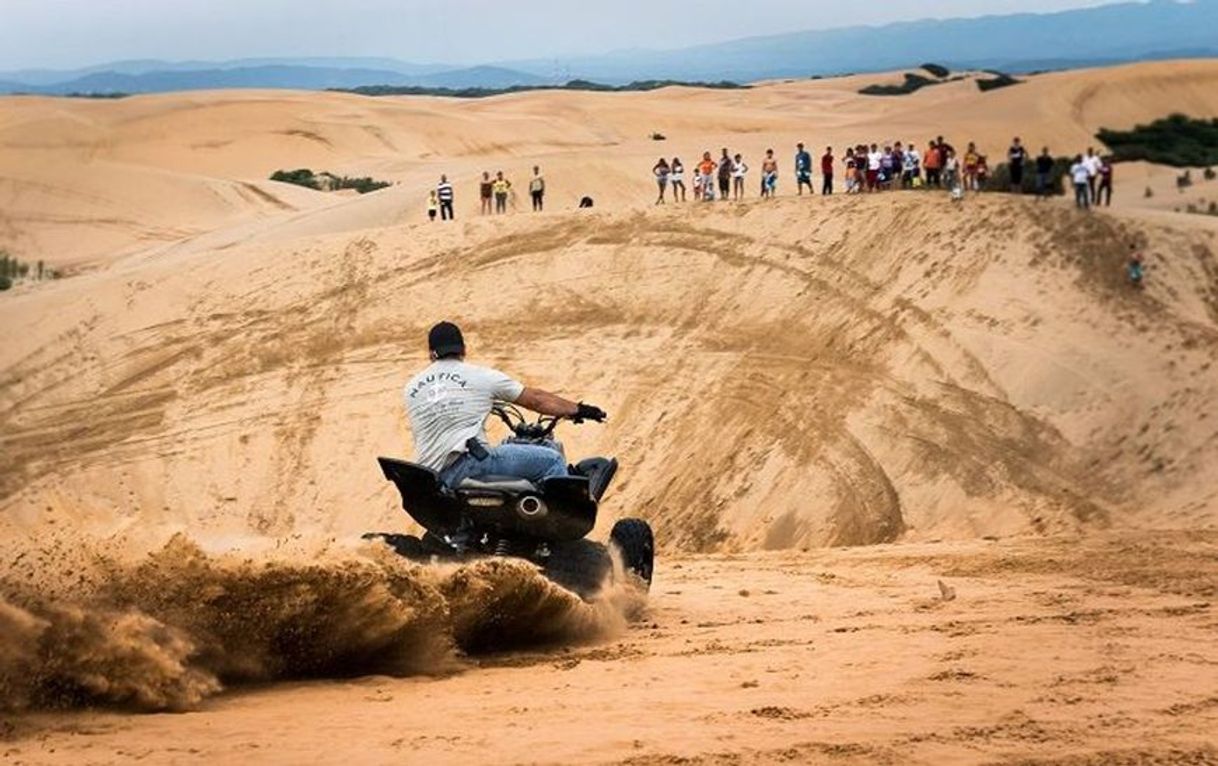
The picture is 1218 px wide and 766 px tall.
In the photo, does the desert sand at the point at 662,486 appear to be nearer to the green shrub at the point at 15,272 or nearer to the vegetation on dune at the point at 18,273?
the vegetation on dune at the point at 18,273

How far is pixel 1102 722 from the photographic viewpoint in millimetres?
6805

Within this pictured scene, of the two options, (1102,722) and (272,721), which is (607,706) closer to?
(272,721)

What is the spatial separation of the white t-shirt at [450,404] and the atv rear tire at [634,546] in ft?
5.08

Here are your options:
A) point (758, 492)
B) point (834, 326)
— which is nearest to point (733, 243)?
point (834, 326)

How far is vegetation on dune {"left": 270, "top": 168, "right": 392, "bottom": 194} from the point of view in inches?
2389

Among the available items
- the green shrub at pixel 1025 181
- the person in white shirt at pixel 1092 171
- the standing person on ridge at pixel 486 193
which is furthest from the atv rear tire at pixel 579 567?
the standing person on ridge at pixel 486 193

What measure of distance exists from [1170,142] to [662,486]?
124 feet

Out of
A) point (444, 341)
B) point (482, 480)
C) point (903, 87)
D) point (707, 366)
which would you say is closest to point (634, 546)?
point (482, 480)

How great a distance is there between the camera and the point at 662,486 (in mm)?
21422

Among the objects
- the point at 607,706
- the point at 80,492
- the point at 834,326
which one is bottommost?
the point at 80,492

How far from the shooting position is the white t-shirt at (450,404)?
9539mm

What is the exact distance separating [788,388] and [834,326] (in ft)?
5.21

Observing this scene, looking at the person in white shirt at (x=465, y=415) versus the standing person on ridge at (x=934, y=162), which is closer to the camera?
the person in white shirt at (x=465, y=415)

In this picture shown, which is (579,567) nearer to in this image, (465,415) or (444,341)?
(465,415)
